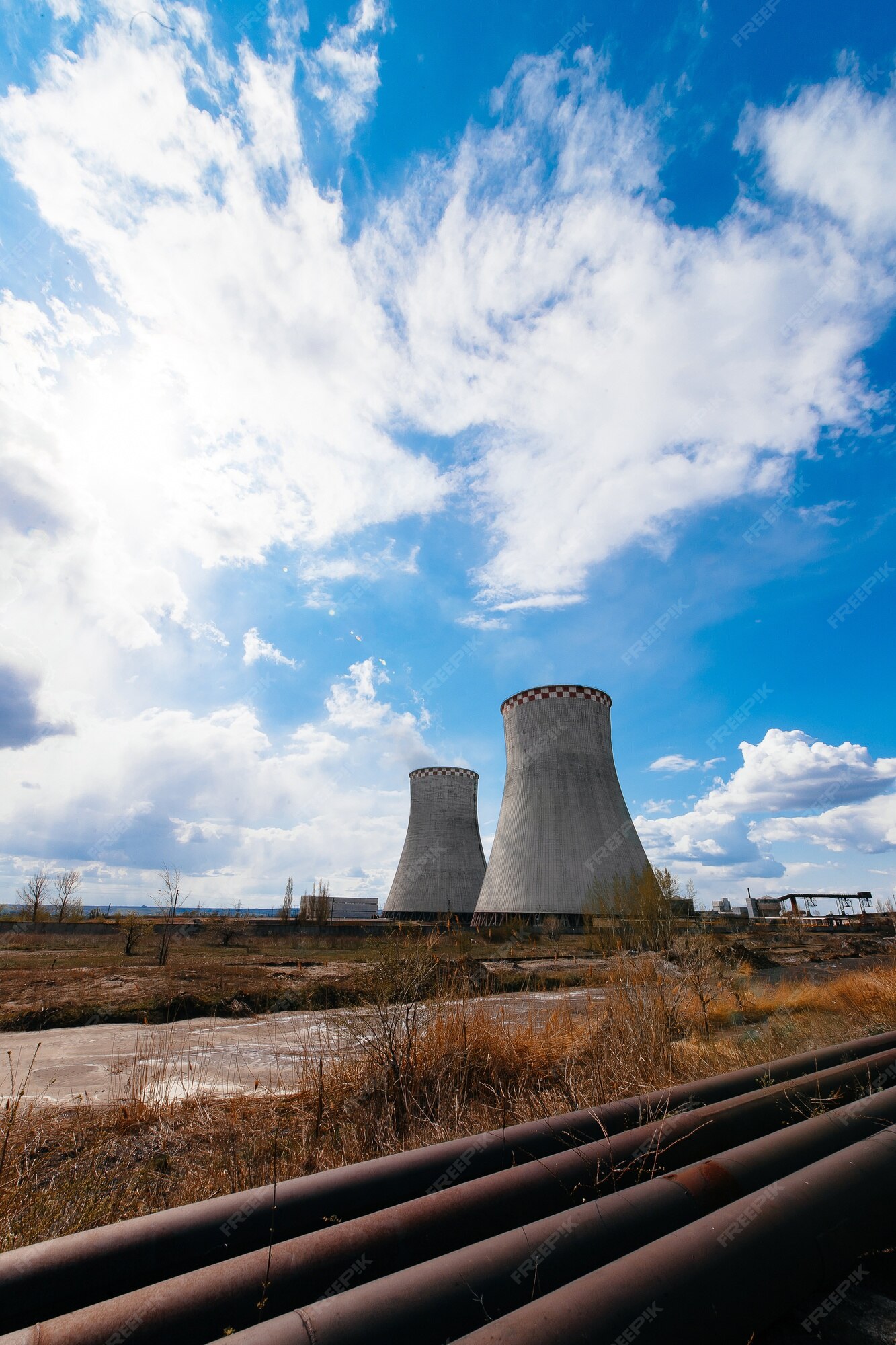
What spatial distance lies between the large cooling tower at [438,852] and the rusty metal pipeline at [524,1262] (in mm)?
26585

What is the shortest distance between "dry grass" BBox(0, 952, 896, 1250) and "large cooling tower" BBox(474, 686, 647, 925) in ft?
49.4

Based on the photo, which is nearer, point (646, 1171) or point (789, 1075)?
point (646, 1171)

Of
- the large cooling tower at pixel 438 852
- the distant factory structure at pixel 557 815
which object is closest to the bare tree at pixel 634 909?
the distant factory structure at pixel 557 815

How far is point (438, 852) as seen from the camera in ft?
92.6

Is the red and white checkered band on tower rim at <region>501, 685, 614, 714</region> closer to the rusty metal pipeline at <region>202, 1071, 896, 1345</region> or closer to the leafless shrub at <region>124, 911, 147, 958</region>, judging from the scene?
the leafless shrub at <region>124, 911, 147, 958</region>

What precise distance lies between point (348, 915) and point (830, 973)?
38.2 metres

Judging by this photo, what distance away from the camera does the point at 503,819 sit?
21.7 m

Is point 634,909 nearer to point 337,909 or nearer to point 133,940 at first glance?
point 133,940

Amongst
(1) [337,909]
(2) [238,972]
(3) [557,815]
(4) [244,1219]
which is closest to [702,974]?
(4) [244,1219]

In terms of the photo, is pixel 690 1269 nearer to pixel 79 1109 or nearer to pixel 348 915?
pixel 79 1109

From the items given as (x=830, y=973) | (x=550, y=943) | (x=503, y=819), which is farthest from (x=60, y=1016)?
(x=503, y=819)

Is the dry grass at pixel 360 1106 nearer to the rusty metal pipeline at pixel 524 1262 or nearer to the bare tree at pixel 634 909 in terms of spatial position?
the rusty metal pipeline at pixel 524 1262

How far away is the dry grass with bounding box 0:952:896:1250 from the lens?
2.58 metres

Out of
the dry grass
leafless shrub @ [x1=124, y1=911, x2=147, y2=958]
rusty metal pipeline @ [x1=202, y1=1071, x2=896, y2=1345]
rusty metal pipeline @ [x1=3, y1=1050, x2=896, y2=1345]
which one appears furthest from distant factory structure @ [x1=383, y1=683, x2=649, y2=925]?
rusty metal pipeline @ [x1=202, y1=1071, x2=896, y2=1345]
